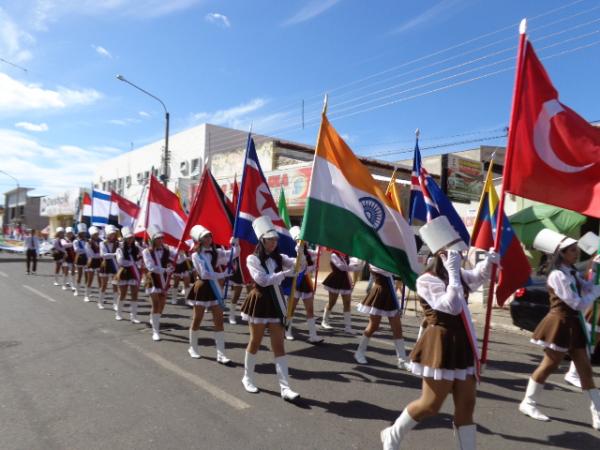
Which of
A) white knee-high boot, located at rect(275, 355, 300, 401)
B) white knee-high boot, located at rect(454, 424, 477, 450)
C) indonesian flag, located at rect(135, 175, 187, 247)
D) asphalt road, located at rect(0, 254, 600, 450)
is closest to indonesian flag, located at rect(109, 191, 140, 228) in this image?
indonesian flag, located at rect(135, 175, 187, 247)

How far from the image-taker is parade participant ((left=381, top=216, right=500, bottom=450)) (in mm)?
3322

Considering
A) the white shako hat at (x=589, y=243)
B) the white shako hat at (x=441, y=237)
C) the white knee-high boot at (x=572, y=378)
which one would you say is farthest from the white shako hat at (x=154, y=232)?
the white knee-high boot at (x=572, y=378)

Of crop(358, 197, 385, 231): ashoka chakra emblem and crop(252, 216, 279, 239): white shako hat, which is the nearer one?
crop(358, 197, 385, 231): ashoka chakra emblem

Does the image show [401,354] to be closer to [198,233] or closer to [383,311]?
[383,311]

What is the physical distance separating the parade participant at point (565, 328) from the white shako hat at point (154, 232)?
20.7 ft

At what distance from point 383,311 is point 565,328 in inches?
92.1

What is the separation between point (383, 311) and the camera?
20.8ft

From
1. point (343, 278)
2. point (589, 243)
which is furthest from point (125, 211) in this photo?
point (589, 243)

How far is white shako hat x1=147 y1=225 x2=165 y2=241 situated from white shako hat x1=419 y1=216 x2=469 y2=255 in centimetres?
593

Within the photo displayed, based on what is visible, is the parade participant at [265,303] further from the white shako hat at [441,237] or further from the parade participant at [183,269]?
the parade participant at [183,269]

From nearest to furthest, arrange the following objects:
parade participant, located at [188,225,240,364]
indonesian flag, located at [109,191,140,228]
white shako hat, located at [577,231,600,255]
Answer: white shako hat, located at [577,231,600,255]
parade participant, located at [188,225,240,364]
indonesian flag, located at [109,191,140,228]

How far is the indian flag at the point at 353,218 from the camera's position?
4.95 metres

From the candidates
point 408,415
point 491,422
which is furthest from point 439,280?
point 491,422

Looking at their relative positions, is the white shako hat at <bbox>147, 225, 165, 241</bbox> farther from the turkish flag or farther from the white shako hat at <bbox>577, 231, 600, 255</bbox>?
the white shako hat at <bbox>577, 231, 600, 255</bbox>
